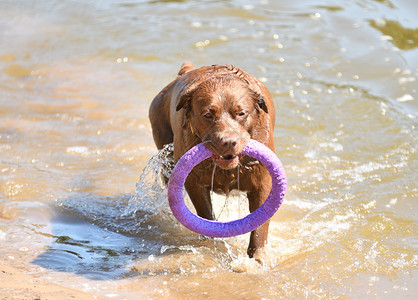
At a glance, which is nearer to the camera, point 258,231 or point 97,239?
point 258,231

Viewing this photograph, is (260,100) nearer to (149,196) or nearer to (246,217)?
(246,217)

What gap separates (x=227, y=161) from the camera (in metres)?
4.91

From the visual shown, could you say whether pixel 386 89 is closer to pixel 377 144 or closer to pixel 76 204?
pixel 377 144

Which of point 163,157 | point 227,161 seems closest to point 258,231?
point 227,161

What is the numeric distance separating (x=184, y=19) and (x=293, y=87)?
4.30 meters

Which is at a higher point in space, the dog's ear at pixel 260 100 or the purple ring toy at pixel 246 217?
the dog's ear at pixel 260 100

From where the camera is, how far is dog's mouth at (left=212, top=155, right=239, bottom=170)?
491 cm

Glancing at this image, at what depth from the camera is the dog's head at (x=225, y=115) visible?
15.7 feet

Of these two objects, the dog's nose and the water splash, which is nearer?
the dog's nose

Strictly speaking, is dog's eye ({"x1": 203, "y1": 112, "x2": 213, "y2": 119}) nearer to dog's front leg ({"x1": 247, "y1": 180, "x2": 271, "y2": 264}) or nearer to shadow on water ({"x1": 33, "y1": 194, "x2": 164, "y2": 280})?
dog's front leg ({"x1": 247, "y1": 180, "x2": 271, "y2": 264})

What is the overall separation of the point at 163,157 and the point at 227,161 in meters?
1.72

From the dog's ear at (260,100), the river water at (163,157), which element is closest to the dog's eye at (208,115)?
the dog's ear at (260,100)

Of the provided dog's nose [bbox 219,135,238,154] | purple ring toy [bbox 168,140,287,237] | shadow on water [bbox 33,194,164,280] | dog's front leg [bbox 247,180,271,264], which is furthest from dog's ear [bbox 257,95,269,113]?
shadow on water [bbox 33,194,164,280]

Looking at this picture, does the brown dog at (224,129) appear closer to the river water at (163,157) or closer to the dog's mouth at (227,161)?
the dog's mouth at (227,161)
